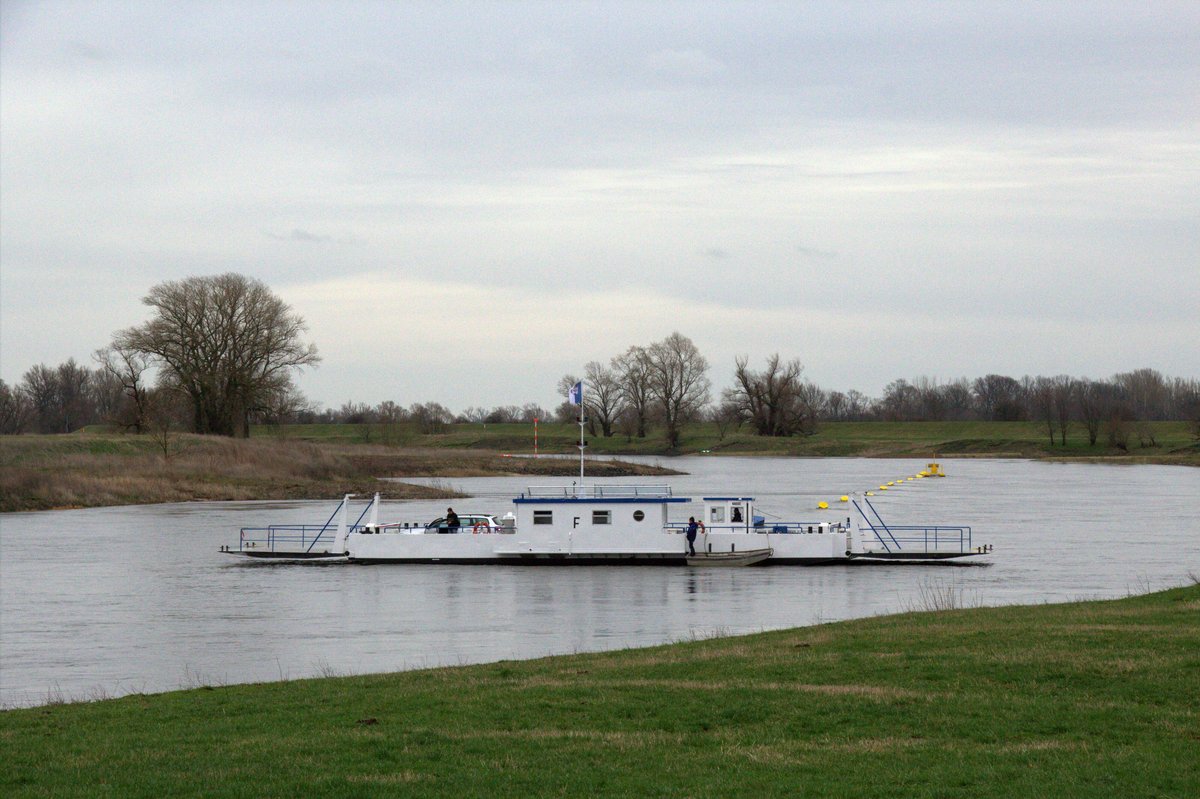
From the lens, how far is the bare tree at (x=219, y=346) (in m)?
105

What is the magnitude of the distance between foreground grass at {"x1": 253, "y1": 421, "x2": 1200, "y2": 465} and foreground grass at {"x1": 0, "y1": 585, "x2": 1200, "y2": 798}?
13028 centimetres

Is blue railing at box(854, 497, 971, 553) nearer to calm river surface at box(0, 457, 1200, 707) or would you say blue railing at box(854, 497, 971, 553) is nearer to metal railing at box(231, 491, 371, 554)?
calm river surface at box(0, 457, 1200, 707)

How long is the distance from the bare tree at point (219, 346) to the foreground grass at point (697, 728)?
9077cm

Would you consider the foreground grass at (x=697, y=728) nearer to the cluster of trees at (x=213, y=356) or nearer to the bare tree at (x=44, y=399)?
the cluster of trees at (x=213, y=356)

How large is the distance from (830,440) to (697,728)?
535 ft

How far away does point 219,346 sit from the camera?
106312 mm

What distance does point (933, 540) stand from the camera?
53.9 metres

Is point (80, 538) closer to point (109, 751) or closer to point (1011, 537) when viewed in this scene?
point (1011, 537)

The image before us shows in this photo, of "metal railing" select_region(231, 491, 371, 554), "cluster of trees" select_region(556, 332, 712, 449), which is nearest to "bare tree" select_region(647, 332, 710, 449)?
"cluster of trees" select_region(556, 332, 712, 449)

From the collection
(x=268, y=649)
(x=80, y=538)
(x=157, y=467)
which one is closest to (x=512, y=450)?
(x=157, y=467)

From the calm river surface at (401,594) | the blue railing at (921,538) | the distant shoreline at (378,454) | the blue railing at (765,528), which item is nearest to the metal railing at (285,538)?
the calm river surface at (401,594)

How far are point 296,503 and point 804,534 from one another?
1717 inches

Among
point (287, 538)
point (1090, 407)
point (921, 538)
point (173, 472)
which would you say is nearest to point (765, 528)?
point (921, 538)

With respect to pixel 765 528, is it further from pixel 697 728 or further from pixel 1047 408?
pixel 1047 408
